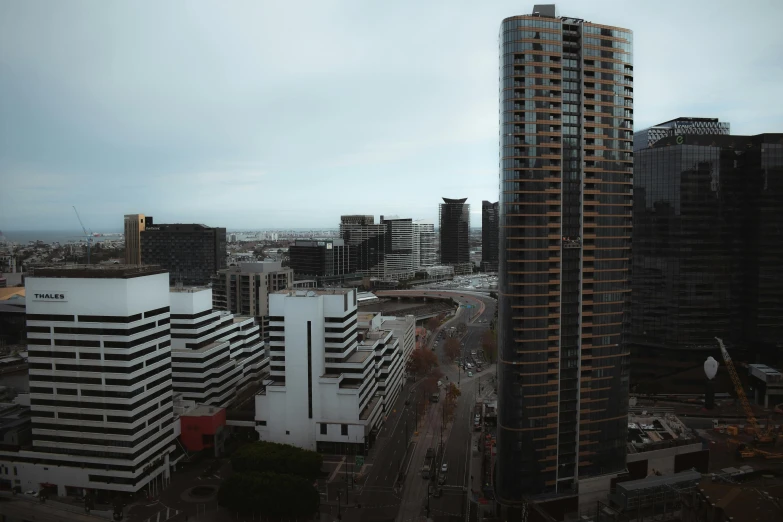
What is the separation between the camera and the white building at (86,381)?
26.3 m

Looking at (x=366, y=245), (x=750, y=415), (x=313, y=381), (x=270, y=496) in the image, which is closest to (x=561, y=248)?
(x=313, y=381)

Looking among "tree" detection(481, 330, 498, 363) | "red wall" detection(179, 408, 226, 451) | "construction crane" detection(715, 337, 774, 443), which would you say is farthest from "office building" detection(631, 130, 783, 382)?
"red wall" detection(179, 408, 226, 451)

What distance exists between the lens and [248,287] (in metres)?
59.6

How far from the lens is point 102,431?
2653cm

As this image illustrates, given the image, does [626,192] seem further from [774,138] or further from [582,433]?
[774,138]

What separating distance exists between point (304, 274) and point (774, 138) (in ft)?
256

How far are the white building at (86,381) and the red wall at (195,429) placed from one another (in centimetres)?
436

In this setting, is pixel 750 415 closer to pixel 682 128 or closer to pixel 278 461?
pixel 682 128

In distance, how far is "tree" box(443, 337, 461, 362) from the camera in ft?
186

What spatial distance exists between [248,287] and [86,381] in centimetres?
3318

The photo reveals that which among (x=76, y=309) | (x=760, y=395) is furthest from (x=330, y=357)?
(x=760, y=395)

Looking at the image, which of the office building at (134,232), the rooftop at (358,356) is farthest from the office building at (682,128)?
the office building at (134,232)

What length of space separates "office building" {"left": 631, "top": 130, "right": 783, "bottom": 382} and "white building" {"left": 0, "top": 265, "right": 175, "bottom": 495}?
37.6m

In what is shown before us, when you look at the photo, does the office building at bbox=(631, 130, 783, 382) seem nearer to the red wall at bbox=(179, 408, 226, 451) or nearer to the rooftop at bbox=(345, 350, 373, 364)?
the rooftop at bbox=(345, 350, 373, 364)
